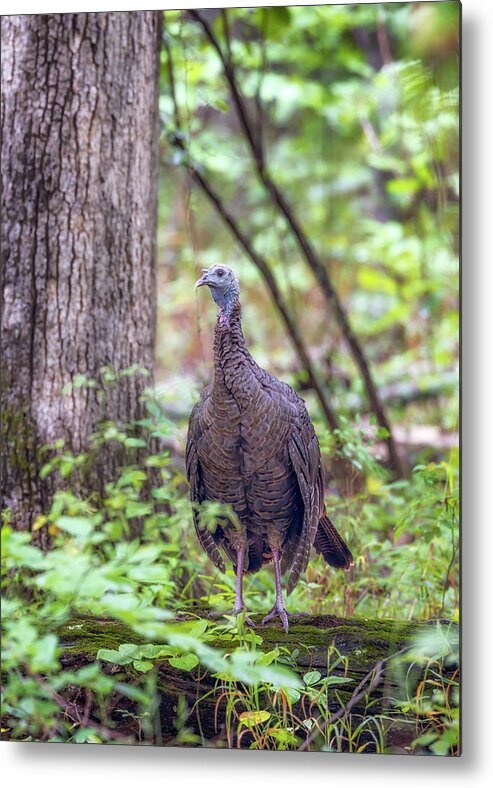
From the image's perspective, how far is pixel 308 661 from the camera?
2285 millimetres

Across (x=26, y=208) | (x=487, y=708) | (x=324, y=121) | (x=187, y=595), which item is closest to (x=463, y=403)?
(x=487, y=708)

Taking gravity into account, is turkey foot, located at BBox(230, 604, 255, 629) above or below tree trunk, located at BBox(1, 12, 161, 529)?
below

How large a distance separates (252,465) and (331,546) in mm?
377

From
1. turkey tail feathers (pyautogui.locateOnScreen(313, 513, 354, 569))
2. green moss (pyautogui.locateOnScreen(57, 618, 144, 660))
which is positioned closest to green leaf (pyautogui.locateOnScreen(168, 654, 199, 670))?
green moss (pyautogui.locateOnScreen(57, 618, 144, 660))

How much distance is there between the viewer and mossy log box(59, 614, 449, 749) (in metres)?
2.24

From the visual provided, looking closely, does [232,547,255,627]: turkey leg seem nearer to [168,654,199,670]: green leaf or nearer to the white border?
[168,654,199,670]: green leaf

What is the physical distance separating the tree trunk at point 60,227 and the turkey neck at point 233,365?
44 centimetres

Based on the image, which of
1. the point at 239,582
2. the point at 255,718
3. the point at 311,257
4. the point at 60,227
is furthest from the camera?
the point at 311,257

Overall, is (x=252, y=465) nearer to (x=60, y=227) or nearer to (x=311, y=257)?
(x=60, y=227)

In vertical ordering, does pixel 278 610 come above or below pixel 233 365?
below

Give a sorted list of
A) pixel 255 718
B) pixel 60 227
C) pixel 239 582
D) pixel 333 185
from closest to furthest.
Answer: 1. pixel 255 718
2. pixel 239 582
3. pixel 60 227
4. pixel 333 185

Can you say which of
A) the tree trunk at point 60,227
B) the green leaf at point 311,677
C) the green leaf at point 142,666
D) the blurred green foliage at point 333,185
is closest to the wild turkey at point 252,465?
the green leaf at point 311,677

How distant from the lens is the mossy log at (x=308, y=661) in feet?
7.34

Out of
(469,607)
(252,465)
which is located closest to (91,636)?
(252,465)
